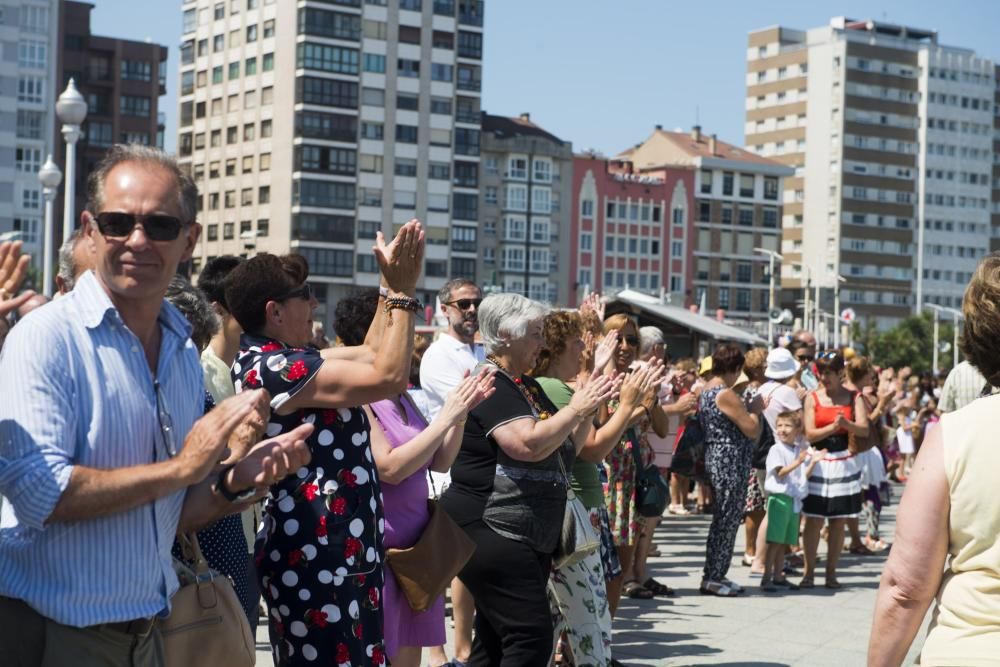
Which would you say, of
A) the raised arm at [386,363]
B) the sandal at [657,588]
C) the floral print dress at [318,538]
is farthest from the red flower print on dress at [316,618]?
the sandal at [657,588]

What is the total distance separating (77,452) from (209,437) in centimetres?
29

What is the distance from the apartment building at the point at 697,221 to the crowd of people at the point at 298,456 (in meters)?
115

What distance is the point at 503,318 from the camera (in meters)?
6.73

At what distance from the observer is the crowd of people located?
3.28 meters

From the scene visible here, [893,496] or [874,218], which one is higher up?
[874,218]

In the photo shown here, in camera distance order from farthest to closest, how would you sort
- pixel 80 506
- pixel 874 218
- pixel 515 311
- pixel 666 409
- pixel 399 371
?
pixel 874 218, pixel 666 409, pixel 515 311, pixel 399 371, pixel 80 506

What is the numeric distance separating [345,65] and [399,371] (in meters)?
102

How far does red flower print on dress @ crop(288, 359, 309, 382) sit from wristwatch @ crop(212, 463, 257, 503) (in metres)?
1.03

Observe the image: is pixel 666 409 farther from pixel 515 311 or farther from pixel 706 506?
pixel 706 506

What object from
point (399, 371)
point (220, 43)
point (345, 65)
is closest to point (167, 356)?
point (399, 371)

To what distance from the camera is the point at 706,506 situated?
64.2ft

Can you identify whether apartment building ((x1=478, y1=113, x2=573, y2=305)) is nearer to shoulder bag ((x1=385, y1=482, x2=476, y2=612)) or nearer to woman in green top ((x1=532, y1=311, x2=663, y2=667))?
woman in green top ((x1=532, y1=311, x2=663, y2=667))

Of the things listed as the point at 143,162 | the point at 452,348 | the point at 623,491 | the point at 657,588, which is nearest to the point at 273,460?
the point at 143,162

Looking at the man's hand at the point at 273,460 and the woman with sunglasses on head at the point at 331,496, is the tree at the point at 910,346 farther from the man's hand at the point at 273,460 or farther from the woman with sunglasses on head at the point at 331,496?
the man's hand at the point at 273,460
